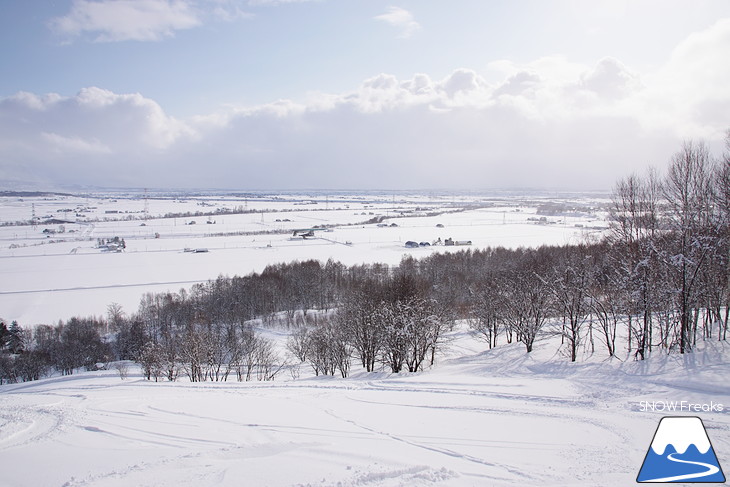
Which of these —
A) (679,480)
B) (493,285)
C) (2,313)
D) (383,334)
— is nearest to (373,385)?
(383,334)

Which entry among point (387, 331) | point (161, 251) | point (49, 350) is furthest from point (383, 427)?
point (161, 251)

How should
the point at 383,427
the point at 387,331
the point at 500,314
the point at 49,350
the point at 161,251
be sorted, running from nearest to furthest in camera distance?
the point at 383,427 < the point at 387,331 < the point at 500,314 < the point at 49,350 < the point at 161,251

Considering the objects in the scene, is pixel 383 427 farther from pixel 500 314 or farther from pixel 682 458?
pixel 500 314

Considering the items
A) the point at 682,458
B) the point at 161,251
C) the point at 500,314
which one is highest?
the point at 682,458

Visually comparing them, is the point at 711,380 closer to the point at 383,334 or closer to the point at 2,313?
the point at 383,334

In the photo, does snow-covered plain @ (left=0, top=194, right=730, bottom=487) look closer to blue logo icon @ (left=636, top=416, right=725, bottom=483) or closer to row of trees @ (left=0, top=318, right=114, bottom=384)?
blue logo icon @ (left=636, top=416, right=725, bottom=483)

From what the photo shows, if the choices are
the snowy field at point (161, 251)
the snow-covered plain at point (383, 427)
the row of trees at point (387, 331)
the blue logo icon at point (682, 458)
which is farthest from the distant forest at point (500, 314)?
the blue logo icon at point (682, 458)
